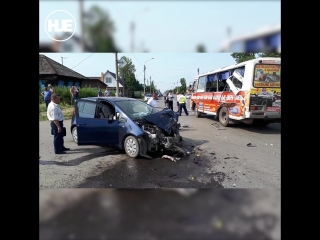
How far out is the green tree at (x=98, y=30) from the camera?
2680mm

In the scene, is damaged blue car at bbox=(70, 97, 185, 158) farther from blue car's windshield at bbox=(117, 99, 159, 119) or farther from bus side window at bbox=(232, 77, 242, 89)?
bus side window at bbox=(232, 77, 242, 89)

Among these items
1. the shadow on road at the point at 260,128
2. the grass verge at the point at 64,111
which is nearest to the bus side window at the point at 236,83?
the shadow on road at the point at 260,128

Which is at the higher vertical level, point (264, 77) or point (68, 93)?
point (264, 77)

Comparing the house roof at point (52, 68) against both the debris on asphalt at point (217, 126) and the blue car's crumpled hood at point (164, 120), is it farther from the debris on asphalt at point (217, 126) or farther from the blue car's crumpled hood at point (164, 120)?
the debris on asphalt at point (217, 126)

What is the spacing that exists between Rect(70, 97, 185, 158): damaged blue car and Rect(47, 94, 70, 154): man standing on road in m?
0.40

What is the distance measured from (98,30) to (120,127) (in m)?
2.46

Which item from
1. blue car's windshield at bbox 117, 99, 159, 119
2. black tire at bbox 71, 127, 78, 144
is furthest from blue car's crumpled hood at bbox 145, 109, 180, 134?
black tire at bbox 71, 127, 78, 144

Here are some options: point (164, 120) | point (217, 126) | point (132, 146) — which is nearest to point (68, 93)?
point (132, 146)

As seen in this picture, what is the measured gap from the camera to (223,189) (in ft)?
11.8

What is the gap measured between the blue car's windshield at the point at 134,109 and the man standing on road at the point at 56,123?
4.34ft

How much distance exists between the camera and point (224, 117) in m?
8.36

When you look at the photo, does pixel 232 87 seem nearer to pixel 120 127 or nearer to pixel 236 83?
pixel 236 83
